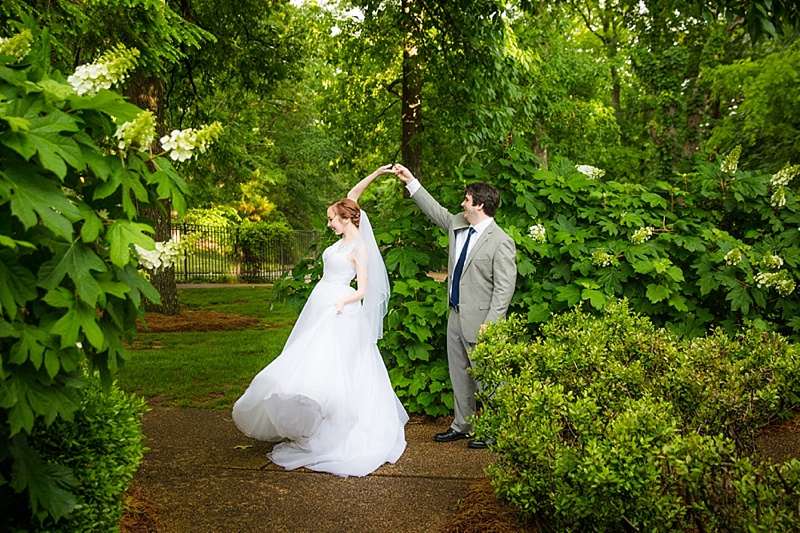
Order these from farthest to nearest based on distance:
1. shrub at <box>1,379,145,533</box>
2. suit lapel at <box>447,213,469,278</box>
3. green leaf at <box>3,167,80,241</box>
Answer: suit lapel at <box>447,213,469,278</box> < shrub at <box>1,379,145,533</box> < green leaf at <box>3,167,80,241</box>

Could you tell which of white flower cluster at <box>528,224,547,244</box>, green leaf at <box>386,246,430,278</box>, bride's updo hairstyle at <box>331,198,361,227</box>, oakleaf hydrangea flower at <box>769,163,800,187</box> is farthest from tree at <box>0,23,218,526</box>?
oakleaf hydrangea flower at <box>769,163,800,187</box>

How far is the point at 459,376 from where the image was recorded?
6.82 m

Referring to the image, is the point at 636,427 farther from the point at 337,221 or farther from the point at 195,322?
the point at 195,322

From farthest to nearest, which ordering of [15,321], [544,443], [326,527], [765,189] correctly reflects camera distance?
[765,189] → [326,527] → [544,443] → [15,321]

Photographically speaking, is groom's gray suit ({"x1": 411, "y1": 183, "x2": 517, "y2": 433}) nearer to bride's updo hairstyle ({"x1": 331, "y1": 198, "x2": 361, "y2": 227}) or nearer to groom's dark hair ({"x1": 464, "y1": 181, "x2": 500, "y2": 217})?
groom's dark hair ({"x1": 464, "y1": 181, "x2": 500, "y2": 217})

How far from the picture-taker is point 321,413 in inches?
235

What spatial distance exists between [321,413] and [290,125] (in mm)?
32585

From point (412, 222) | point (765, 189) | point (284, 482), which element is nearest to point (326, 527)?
point (284, 482)

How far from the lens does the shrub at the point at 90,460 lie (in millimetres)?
3404

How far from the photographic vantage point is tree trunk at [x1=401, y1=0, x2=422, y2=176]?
13.5 meters

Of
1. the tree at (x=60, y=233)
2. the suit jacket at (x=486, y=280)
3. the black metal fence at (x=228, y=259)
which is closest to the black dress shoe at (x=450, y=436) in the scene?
the suit jacket at (x=486, y=280)

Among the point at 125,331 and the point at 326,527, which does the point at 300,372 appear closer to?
the point at 326,527

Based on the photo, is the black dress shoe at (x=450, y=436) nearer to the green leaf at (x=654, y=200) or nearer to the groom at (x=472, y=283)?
the groom at (x=472, y=283)

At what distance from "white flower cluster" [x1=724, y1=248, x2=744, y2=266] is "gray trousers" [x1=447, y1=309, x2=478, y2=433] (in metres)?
2.80
